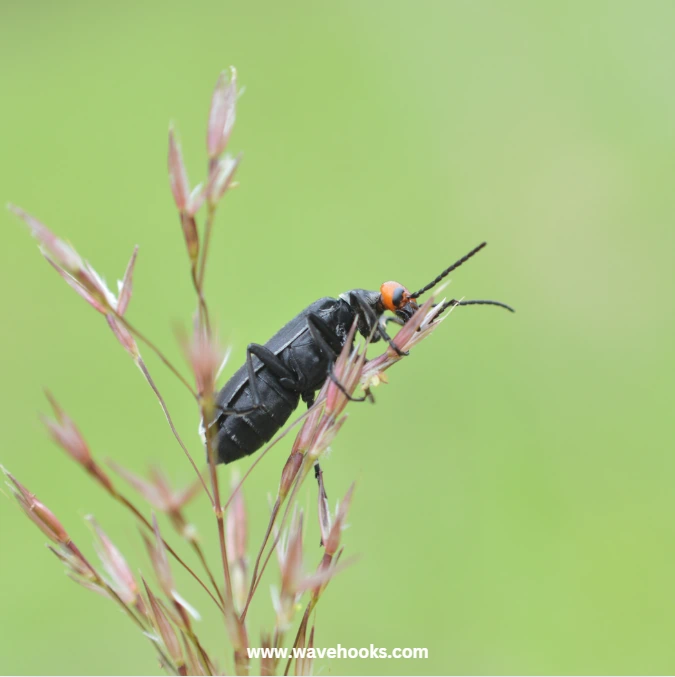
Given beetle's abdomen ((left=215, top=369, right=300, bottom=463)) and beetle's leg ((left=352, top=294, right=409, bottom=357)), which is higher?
beetle's leg ((left=352, top=294, right=409, bottom=357))

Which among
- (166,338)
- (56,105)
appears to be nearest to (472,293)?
(166,338)

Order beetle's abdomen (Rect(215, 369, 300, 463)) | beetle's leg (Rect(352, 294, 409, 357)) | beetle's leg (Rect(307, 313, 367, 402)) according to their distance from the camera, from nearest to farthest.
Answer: beetle's leg (Rect(352, 294, 409, 357)) → beetle's abdomen (Rect(215, 369, 300, 463)) → beetle's leg (Rect(307, 313, 367, 402))

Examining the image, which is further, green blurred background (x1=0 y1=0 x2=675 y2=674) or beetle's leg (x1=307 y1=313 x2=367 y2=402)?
green blurred background (x1=0 y1=0 x2=675 y2=674)

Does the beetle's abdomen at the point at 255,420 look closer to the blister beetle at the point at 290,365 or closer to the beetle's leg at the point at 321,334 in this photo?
the blister beetle at the point at 290,365

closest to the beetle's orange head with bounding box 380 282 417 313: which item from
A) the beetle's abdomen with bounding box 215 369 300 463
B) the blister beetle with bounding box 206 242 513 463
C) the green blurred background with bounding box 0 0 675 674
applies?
the blister beetle with bounding box 206 242 513 463

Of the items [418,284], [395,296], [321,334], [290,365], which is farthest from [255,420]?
[418,284]

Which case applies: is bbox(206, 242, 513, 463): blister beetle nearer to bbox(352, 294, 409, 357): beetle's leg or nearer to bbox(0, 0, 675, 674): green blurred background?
bbox(352, 294, 409, 357): beetle's leg
